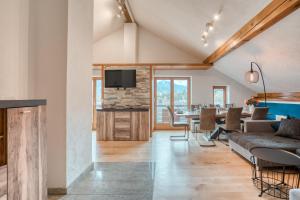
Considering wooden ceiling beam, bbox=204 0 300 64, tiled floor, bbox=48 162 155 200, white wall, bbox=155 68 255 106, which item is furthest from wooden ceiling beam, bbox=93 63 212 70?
tiled floor, bbox=48 162 155 200

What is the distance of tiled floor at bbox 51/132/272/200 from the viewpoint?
284 cm

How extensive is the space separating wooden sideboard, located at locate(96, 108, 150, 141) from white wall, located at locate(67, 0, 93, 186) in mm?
2763

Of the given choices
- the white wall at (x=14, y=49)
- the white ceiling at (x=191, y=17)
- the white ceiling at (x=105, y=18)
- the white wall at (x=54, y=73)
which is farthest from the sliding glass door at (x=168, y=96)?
the white wall at (x=14, y=49)

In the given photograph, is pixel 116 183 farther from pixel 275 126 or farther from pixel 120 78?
pixel 120 78

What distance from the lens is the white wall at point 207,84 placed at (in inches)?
323

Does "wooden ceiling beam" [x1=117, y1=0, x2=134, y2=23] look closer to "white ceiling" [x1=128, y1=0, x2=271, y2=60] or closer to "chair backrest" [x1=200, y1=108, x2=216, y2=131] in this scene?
"white ceiling" [x1=128, y1=0, x2=271, y2=60]

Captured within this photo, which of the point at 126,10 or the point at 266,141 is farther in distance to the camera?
the point at 126,10

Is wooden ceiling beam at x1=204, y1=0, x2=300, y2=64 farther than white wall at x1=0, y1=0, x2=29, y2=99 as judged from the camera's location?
Yes

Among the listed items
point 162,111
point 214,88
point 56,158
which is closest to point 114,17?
point 162,111

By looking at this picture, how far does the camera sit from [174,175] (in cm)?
354

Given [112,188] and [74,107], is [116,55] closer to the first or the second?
[74,107]

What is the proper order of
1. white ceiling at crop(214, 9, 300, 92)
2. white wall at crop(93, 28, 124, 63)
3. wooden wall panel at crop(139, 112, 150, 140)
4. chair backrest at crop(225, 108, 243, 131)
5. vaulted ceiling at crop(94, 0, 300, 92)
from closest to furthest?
white ceiling at crop(214, 9, 300, 92) < vaulted ceiling at crop(94, 0, 300, 92) < chair backrest at crop(225, 108, 243, 131) < wooden wall panel at crop(139, 112, 150, 140) < white wall at crop(93, 28, 124, 63)

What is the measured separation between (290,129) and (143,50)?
206 inches

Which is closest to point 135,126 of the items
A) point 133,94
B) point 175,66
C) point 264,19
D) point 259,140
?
point 133,94
